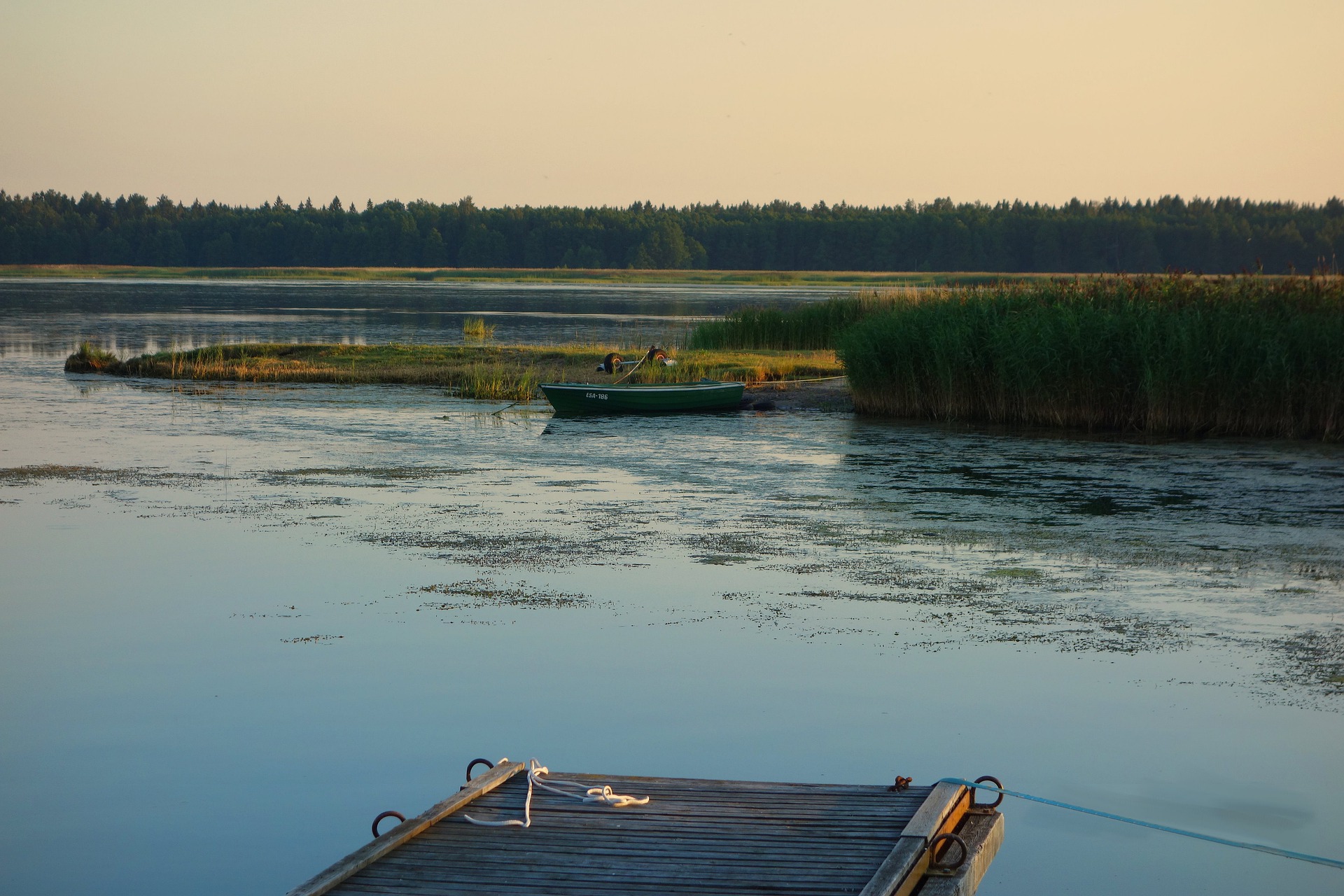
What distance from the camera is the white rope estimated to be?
17.1 feet

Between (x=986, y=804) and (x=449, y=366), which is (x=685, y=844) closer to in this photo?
(x=986, y=804)

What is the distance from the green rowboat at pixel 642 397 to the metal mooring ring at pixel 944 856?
18012mm

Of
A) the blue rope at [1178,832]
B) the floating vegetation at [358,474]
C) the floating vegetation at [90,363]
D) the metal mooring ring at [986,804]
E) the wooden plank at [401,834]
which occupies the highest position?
the floating vegetation at [90,363]

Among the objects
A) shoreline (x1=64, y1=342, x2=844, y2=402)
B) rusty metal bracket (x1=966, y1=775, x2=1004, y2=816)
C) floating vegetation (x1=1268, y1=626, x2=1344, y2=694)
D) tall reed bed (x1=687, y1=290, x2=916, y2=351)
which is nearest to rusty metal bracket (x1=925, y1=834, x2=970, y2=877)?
rusty metal bracket (x1=966, y1=775, x2=1004, y2=816)

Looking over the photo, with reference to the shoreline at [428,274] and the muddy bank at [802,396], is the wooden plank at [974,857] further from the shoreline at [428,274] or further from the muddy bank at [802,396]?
the shoreline at [428,274]

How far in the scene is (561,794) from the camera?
555cm

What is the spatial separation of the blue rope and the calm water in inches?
2.5

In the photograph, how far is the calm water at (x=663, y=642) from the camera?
6000 mm

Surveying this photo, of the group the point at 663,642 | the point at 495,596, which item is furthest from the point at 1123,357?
the point at 663,642

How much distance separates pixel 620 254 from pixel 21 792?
148319 millimetres

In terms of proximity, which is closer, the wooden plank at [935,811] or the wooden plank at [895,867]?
the wooden plank at [895,867]

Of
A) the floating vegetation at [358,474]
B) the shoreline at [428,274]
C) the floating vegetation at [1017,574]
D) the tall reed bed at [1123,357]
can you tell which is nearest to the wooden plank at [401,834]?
the floating vegetation at [1017,574]

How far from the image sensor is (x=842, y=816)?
5.32 meters

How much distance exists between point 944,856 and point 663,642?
385cm
